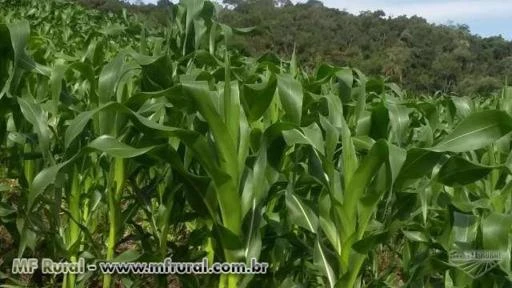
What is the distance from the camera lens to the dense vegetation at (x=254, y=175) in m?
1.88

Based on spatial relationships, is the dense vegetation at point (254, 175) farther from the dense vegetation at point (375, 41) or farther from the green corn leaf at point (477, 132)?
the dense vegetation at point (375, 41)

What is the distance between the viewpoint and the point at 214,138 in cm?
191

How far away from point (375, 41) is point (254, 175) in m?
37.1

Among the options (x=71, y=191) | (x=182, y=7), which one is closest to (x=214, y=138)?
(x=71, y=191)

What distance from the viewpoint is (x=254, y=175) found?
1968mm

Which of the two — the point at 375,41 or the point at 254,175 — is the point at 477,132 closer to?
the point at 254,175

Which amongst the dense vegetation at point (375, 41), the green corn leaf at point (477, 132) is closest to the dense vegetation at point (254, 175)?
the green corn leaf at point (477, 132)

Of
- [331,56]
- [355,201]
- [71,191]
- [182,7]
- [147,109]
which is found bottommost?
[331,56]

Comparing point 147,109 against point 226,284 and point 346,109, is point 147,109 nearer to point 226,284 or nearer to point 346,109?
point 226,284

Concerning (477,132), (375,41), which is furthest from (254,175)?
(375,41)

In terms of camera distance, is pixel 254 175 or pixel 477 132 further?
pixel 254 175

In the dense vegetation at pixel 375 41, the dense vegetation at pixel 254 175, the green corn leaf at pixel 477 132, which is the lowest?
the dense vegetation at pixel 375 41

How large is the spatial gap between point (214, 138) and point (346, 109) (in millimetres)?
1210

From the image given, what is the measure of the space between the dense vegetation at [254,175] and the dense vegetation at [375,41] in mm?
20222
